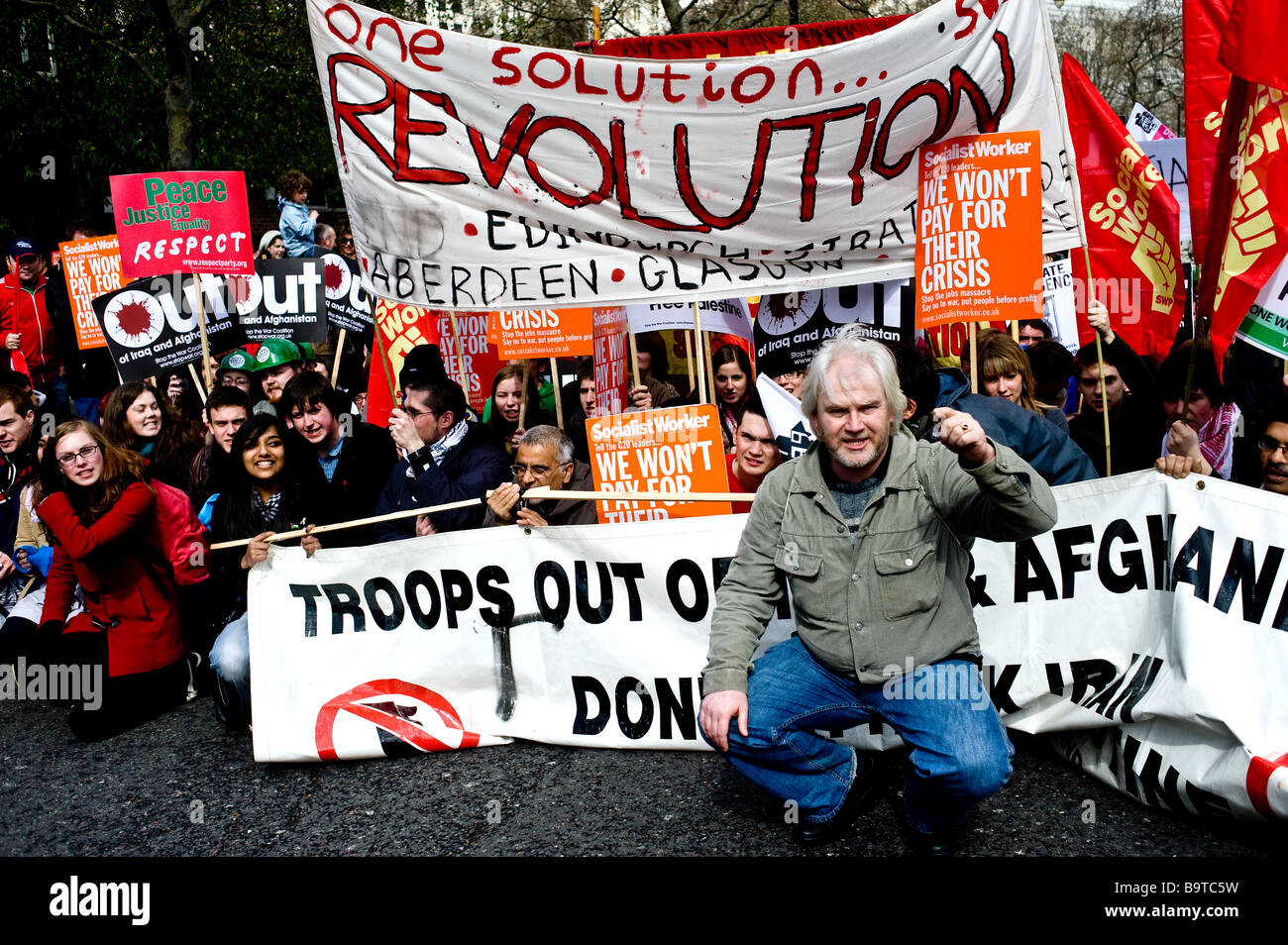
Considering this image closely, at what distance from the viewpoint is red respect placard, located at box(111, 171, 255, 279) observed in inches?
302

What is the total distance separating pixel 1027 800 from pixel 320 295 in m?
6.14

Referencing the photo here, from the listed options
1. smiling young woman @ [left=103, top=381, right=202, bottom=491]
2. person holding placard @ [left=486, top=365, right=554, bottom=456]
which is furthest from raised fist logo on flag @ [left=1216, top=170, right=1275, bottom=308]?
smiling young woman @ [left=103, top=381, right=202, bottom=491]

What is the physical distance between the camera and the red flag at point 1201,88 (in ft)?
15.2

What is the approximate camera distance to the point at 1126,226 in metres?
6.40

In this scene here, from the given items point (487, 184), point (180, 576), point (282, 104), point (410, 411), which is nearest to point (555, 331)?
point (410, 411)

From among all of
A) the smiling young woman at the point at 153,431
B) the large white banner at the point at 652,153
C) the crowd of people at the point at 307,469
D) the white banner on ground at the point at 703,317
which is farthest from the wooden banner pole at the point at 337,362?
the large white banner at the point at 652,153

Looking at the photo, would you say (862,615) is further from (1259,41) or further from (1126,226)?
(1126,226)

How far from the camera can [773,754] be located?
3.64 meters

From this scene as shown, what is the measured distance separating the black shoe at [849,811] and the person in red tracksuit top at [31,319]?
901cm

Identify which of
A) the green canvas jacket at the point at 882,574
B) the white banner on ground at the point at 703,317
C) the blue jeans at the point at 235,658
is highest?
the white banner on ground at the point at 703,317

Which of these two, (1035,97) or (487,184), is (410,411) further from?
(1035,97)

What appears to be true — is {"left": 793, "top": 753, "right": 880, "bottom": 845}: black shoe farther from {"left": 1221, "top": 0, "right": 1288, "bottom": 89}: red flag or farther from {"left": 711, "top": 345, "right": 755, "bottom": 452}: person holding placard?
{"left": 711, "top": 345, "right": 755, "bottom": 452}: person holding placard

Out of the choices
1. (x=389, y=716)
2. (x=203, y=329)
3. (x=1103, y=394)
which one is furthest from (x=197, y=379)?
(x=1103, y=394)

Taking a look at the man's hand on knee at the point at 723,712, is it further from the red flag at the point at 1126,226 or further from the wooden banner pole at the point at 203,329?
the wooden banner pole at the point at 203,329
